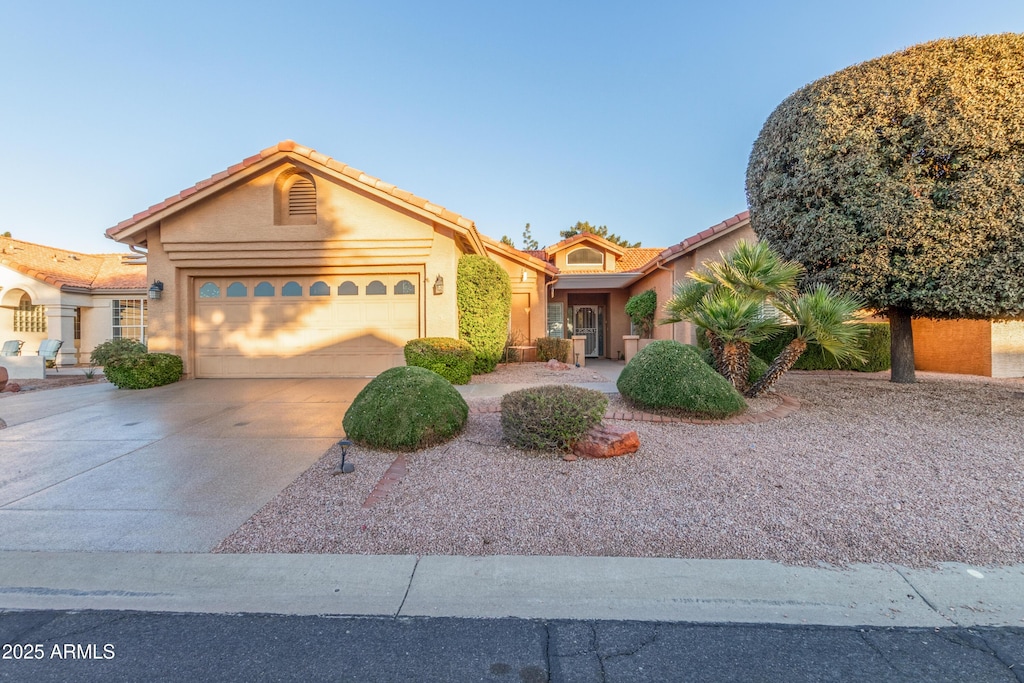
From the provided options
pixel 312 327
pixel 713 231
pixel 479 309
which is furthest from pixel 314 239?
pixel 713 231

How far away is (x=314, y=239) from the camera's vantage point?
1095cm

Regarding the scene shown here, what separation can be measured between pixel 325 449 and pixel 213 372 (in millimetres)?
7693

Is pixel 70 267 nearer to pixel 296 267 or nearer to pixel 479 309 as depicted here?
pixel 296 267

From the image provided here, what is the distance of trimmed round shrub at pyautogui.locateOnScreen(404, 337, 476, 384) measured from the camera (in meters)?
9.61

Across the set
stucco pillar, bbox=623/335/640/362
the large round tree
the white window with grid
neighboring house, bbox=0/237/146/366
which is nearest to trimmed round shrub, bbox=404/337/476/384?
the large round tree

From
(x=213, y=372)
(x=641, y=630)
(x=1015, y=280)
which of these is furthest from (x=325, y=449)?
(x=1015, y=280)

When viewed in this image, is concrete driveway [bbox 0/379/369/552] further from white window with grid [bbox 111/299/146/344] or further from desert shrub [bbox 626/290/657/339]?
desert shrub [bbox 626/290/657/339]

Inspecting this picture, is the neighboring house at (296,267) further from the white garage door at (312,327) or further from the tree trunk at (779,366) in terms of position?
the tree trunk at (779,366)

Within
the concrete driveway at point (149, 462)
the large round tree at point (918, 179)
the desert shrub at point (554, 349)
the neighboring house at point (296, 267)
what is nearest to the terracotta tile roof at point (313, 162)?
the neighboring house at point (296, 267)

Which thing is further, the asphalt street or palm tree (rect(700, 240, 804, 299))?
palm tree (rect(700, 240, 804, 299))

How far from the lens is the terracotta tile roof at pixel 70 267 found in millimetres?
16727

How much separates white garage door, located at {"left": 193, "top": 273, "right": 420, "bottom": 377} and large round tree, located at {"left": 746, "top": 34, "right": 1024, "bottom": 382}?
8636 millimetres

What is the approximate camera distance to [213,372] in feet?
37.8

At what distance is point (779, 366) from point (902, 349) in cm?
420
